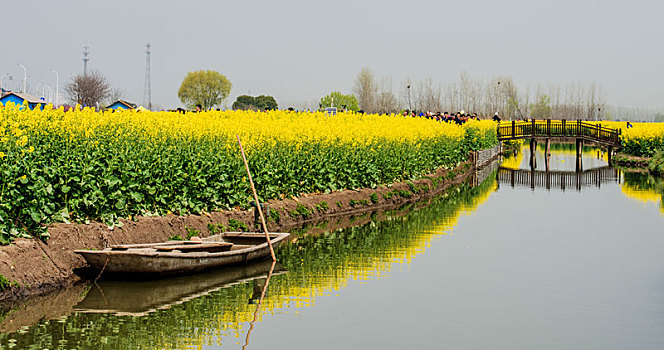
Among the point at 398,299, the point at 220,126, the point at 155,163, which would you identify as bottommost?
the point at 398,299

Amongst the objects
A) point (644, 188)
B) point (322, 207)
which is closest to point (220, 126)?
point (322, 207)

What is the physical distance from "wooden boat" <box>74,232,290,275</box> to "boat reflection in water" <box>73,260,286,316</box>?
19cm

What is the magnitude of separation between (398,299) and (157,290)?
13.3 feet

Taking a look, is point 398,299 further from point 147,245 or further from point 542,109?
point 542,109

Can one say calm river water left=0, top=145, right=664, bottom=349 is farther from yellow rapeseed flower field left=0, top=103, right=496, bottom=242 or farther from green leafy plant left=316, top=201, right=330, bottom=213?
yellow rapeseed flower field left=0, top=103, right=496, bottom=242

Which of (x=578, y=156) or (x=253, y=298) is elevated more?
(x=578, y=156)

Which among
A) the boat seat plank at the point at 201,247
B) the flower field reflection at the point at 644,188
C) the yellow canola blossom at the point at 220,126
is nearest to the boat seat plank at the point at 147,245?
the boat seat plank at the point at 201,247

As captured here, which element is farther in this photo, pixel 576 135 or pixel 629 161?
pixel 576 135

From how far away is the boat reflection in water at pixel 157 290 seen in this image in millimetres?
13609

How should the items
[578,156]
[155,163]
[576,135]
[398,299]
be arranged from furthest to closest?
[576,135], [578,156], [155,163], [398,299]

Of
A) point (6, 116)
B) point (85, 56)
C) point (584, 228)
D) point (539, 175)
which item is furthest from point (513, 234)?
point (85, 56)

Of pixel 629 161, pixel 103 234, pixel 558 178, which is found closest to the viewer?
pixel 103 234

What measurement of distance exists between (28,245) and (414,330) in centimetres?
640

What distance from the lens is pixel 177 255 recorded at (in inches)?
596
